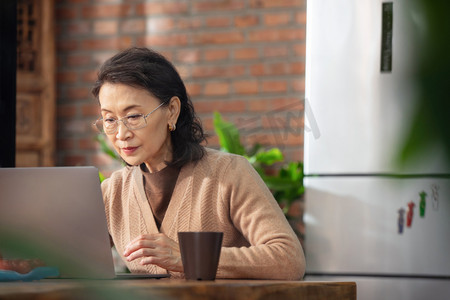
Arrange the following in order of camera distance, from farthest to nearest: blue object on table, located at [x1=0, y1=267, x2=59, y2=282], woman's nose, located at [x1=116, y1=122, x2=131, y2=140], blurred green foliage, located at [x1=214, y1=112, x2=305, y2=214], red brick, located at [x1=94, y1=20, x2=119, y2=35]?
red brick, located at [x1=94, y1=20, x2=119, y2=35] → blurred green foliage, located at [x1=214, y1=112, x2=305, y2=214] → woman's nose, located at [x1=116, y1=122, x2=131, y2=140] → blue object on table, located at [x1=0, y1=267, x2=59, y2=282]

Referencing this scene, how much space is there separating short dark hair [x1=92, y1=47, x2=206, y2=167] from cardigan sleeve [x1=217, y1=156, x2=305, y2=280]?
5.2 inches

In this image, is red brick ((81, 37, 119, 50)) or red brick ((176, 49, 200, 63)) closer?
red brick ((176, 49, 200, 63))

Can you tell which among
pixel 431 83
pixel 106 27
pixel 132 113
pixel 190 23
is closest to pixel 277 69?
pixel 190 23

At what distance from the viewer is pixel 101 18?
12.0ft

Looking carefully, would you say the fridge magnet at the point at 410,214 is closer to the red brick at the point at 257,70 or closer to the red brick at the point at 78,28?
the red brick at the point at 257,70

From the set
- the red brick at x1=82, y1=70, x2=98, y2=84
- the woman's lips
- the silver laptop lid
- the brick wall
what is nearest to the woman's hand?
the silver laptop lid

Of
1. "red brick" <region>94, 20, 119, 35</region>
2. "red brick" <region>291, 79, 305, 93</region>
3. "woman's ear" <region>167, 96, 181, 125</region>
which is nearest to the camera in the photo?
"woman's ear" <region>167, 96, 181, 125</region>

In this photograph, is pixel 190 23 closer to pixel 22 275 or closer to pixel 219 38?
pixel 219 38

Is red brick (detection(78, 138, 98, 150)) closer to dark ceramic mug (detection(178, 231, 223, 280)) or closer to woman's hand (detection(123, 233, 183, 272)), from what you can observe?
woman's hand (detection(123, 233, 183, 272))

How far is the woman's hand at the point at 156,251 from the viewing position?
1.12 m

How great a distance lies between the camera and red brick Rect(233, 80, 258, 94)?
3.38m

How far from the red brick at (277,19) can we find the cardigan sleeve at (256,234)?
1876mm

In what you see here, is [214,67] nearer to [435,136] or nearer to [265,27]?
[265,27]

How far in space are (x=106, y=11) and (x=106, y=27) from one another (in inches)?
3.6
